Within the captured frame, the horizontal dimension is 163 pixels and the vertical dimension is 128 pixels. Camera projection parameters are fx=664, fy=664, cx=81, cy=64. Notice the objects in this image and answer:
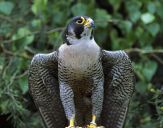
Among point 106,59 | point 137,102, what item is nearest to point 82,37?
point 106,59

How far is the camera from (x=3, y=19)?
595cm

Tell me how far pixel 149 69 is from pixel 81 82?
1.71 m

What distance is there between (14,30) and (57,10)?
42 cm

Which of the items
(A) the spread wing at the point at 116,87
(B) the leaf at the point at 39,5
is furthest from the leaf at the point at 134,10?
(A) the spread wing at the point at 116,87

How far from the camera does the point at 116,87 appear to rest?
418 cm

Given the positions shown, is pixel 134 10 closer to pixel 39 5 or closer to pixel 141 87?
pixel 141 87

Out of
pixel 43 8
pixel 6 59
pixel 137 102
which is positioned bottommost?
pixel 137 102

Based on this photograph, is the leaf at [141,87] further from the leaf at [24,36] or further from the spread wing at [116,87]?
the spread wing at [116,87]

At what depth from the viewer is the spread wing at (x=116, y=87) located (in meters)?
4.10

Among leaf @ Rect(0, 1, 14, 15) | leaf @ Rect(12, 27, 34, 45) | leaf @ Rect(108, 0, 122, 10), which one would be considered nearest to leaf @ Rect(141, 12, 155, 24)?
leaf @ Rect(108, 0, 122, 10)

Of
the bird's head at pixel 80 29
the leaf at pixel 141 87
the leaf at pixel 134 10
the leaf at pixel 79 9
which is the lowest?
the leaf at pixel 141 87

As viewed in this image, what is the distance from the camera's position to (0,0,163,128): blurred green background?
5.32 metres

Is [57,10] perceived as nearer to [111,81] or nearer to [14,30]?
[14,30]

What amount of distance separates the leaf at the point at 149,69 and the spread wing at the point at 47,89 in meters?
1.48
